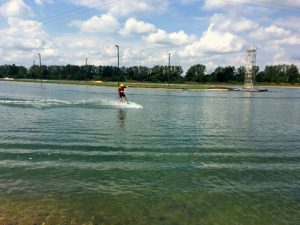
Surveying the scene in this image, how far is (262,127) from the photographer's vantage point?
28188 mm

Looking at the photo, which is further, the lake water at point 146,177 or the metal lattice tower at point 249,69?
the metal lattice tower at point 249,69

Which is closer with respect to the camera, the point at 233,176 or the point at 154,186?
the point at 154,186

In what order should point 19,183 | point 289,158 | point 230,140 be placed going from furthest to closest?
point 230,140 < point 289,158 < point 19,183

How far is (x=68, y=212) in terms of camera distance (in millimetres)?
10180

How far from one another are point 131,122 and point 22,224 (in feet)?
64.6

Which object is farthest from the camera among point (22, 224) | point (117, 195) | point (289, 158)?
point (289, 158)

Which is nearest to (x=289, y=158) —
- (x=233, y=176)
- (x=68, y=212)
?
(x=233, y=176)

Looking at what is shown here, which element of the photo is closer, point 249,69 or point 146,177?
point 146,177

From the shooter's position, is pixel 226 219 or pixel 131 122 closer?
pixel 226 219

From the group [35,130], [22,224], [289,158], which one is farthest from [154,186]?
[35,130]

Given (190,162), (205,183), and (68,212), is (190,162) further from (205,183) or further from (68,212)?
(68,212)

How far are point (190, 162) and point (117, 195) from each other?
16.5 ft

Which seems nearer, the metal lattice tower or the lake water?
the lake water

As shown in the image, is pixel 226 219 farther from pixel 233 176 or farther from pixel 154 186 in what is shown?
pixel 233 176
